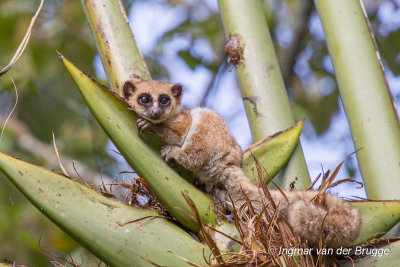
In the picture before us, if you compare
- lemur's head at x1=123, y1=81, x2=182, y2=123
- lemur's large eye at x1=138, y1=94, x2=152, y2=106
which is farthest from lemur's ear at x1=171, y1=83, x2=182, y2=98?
lemur's large eye at x1=138, y1=94, x2=152, y2=106

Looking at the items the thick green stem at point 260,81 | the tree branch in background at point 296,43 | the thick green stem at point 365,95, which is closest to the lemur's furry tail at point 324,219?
the thick green stem at point 365,95

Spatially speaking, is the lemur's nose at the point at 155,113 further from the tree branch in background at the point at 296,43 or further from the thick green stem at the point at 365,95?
the tree branch in background at the point at 296,43

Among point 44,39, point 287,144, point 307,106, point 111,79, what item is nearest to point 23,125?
point 44,39

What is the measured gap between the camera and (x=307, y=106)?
7168mm

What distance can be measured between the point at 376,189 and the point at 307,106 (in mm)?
4757

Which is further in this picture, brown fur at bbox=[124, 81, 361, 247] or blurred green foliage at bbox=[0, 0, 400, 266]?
blurred green foliage at bbox=[0, 0, 400, 266]

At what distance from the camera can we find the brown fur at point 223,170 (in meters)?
2.23

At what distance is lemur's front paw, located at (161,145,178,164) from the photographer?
2.56 meters

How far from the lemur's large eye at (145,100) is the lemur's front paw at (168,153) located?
0.53 m

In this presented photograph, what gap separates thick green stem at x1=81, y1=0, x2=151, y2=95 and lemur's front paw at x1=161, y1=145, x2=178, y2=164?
384 millimetres

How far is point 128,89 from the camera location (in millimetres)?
2941

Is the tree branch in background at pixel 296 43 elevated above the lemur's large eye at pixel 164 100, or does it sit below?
above

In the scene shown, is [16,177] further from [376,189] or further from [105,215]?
[376,189]

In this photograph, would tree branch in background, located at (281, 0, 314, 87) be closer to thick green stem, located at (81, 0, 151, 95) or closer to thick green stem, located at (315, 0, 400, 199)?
thick green stem, located at (315, 0, 400, 199)
